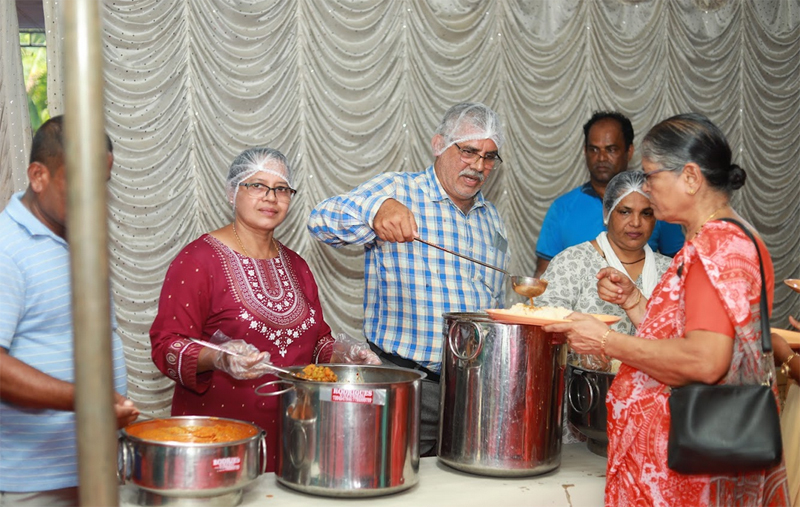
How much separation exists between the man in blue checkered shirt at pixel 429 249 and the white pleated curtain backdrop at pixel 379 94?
1.61m

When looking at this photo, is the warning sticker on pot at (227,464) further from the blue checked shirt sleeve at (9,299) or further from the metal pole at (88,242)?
the metal pole at (88,242)

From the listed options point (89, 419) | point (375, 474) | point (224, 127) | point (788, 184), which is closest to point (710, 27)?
point (788, 184)

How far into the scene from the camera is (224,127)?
442cm

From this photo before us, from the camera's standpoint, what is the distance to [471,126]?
3.04 m

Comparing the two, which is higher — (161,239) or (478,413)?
(161,239)

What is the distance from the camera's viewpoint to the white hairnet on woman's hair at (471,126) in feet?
9.97

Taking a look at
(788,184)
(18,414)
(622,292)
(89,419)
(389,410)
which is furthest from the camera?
(788,184)

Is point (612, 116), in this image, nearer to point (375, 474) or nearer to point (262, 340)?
point (262, 340)

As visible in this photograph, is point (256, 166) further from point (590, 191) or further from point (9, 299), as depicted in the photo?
point (590, 191)

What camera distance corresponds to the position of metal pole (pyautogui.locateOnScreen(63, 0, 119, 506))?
2.67 ft

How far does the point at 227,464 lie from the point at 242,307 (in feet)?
2.96

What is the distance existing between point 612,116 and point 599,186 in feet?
1.39

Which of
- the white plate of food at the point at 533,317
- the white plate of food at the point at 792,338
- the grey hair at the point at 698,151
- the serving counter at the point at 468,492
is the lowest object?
the serving counter at the point at 468,492

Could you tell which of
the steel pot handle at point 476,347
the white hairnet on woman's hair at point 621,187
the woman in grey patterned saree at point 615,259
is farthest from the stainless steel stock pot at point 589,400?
the white hairnet on woman's hair at point 621,187
